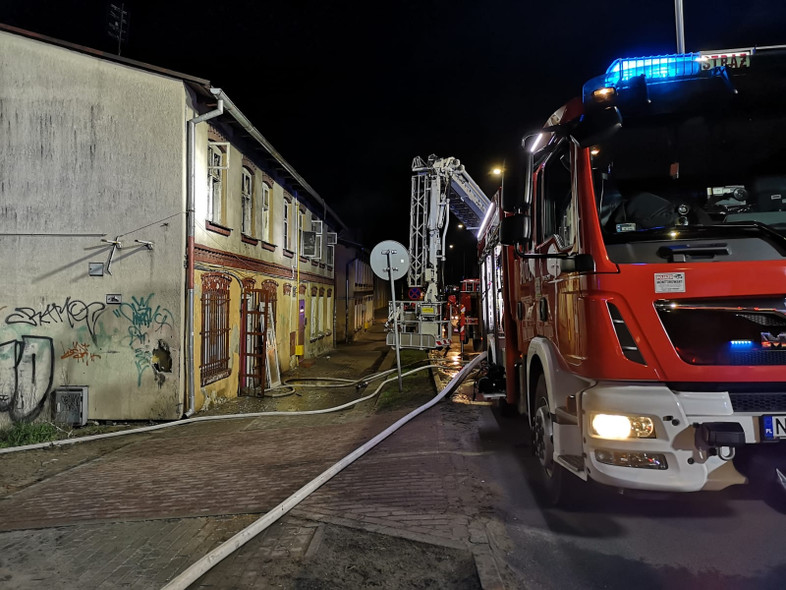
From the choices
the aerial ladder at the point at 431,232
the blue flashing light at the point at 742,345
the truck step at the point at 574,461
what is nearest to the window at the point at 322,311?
the aerial ladder at the point at 431,232

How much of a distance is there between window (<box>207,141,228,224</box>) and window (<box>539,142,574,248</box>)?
7.44 meters

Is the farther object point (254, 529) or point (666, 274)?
point (254, 529)

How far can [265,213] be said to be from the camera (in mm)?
13469

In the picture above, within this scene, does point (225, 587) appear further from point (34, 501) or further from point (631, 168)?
point (631, 168)

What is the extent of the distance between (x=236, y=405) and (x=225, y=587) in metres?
7.45

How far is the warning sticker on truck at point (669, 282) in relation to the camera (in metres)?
3.10

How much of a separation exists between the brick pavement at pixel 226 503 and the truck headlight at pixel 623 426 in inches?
44.2

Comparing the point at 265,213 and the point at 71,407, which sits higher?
the point at 265,213

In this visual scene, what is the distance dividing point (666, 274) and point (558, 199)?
1270mm

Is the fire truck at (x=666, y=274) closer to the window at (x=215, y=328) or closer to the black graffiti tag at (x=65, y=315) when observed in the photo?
the window at (x=215, y=328)

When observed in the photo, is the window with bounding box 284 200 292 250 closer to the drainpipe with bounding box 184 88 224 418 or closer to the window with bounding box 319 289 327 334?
the window with bounding box 319 289 327 334

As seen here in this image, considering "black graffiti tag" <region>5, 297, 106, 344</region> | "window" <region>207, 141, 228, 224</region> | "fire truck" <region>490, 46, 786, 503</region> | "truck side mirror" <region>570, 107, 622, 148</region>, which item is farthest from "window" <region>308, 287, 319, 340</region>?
"truck side mirror" <region>570, 107, 622, 148</region>

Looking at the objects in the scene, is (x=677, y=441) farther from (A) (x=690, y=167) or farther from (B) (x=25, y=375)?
(B) (x=25, y=375)

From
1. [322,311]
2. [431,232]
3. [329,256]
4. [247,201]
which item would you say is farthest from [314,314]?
[247,201]
